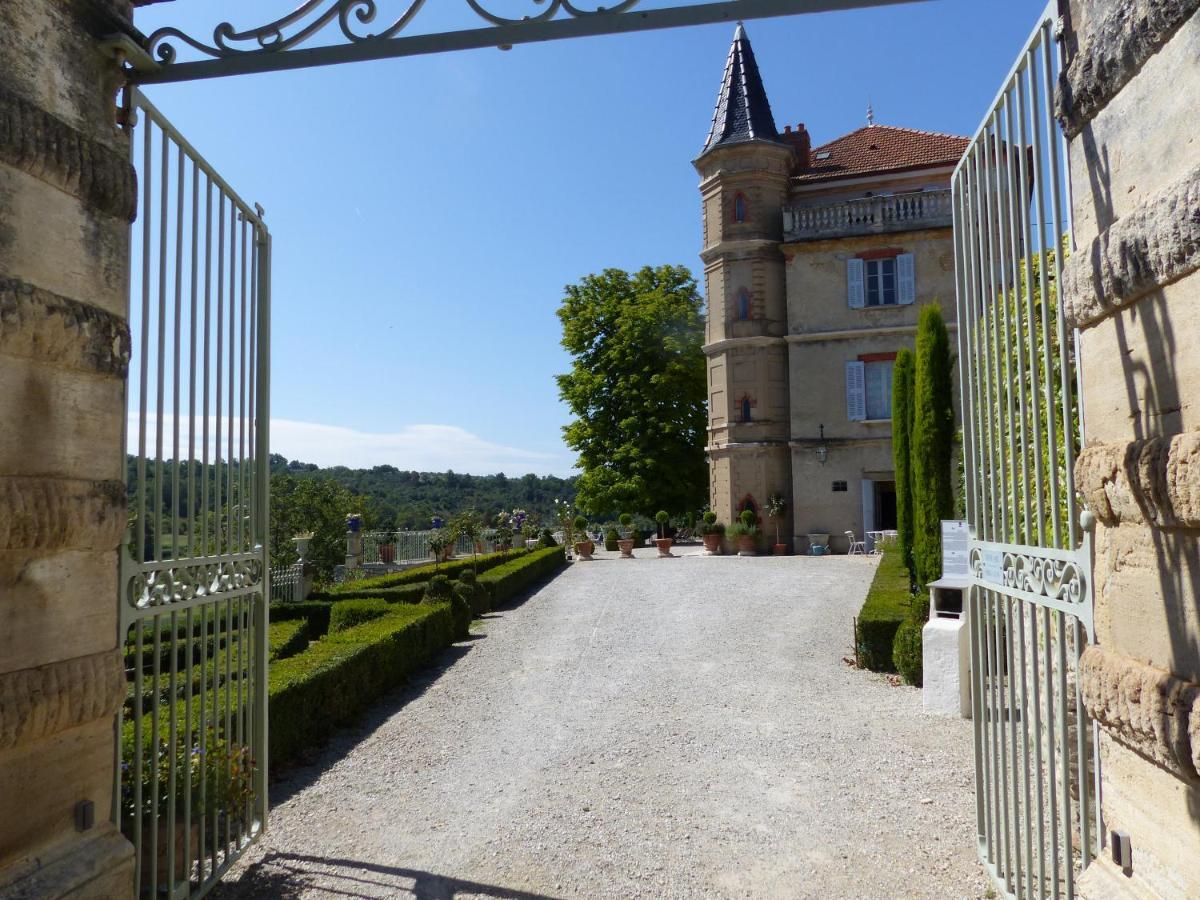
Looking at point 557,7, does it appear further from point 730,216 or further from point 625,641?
point 730,216

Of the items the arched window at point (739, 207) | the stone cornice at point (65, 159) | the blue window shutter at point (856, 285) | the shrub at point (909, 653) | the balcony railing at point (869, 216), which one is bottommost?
the shrub at point (909, 653)

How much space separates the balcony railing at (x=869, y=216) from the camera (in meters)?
22.0

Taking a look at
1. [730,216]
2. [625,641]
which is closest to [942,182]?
[730,216]

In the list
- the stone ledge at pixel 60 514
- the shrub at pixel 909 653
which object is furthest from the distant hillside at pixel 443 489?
the stone ledge at pixel 60 514

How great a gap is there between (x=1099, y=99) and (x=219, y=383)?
352cm

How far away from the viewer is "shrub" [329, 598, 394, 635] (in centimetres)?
1045

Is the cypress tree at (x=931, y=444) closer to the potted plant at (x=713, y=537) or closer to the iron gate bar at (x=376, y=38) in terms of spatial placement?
the iron gate bar at (x=376, y=38)

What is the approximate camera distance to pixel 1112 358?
2.30 m

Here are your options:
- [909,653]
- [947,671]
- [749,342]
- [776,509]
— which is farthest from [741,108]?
[947,671]

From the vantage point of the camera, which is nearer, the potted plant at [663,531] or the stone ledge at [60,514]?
the stone ledge at [60,514]

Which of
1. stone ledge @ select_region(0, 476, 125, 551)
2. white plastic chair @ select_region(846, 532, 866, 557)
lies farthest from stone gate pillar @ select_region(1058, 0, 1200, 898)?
white plastic chair @ select_region(846, 532, 866, 557)

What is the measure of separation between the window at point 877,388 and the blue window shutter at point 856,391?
6.1 inches

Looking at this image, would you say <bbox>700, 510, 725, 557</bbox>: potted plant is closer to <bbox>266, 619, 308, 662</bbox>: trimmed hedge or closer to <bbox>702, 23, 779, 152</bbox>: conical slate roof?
<bbox>702, 23, 779, 152</bbox>: conical slate roof

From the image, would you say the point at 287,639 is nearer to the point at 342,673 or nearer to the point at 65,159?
the point at 342,673
